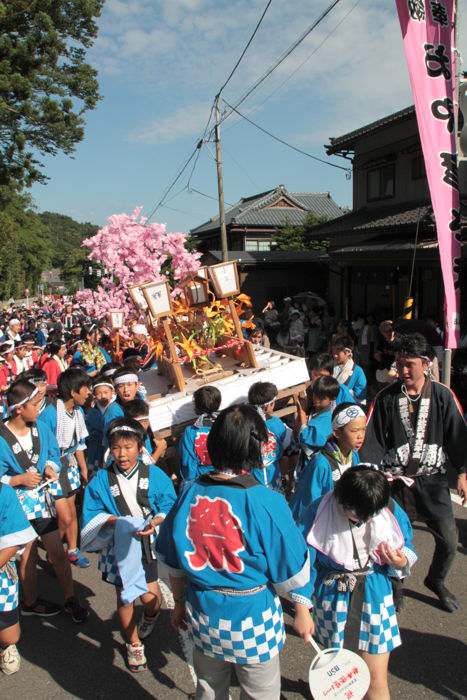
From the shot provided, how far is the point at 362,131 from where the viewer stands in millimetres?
15570

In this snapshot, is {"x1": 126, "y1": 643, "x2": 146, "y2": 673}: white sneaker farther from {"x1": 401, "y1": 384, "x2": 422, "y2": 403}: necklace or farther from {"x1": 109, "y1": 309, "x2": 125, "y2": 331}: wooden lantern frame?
{"x1": 109, "y1": 309, "x2": 125, "y2": 331}: wooden lantern frame

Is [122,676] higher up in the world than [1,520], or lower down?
lower down

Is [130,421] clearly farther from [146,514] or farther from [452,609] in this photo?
[452,609]

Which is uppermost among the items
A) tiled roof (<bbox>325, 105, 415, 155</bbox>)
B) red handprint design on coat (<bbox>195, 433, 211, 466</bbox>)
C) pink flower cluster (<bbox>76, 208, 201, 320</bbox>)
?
tiled roof (<bbox>325, 105, 415, 155</bbox>)

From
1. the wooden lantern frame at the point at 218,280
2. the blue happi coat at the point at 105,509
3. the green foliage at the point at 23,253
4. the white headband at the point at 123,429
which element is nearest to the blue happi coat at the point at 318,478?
the blue happi coat at the point at 105,509

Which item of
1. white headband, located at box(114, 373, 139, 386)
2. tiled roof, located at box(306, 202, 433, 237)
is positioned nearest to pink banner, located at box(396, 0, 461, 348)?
white headband, located at box(114, 373, 139, 386)

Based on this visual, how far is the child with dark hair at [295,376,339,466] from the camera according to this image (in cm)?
404

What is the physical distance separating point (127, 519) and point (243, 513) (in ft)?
4.58

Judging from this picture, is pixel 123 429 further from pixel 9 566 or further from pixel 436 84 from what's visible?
pixel 436 84

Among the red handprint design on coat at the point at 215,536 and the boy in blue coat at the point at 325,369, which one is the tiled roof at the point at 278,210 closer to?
the boy in blue coat at the point at 325,369

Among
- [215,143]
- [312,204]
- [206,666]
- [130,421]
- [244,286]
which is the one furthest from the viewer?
[312,204]

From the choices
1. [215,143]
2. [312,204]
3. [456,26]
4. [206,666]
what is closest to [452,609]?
[206,666]

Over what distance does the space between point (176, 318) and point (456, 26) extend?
13.6 ft

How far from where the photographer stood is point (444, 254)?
5.18 metres
